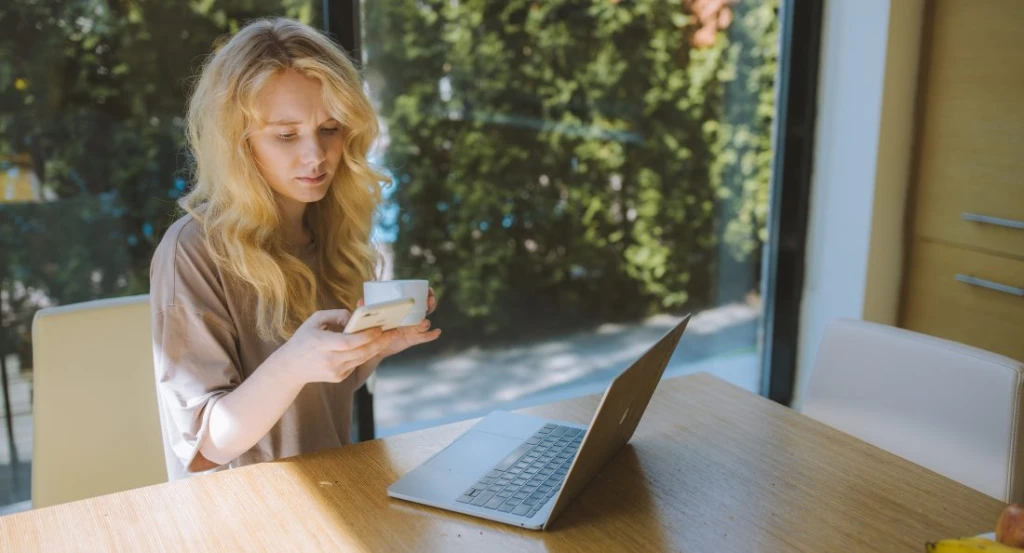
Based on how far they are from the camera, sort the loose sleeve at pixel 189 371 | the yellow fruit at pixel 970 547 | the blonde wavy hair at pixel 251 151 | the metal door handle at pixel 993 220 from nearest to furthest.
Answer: the yellow fruit at pixel 970 547 → the loose sleeve at pixel 189 371 → the blonde wavy hair at pixel 251 151 → the metal door handle at pixel 993 220

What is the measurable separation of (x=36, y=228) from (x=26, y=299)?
6.8 inches

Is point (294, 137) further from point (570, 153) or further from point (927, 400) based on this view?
point (570, 153)

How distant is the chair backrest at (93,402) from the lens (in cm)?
150

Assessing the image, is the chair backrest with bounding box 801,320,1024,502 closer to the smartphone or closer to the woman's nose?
the smartphone

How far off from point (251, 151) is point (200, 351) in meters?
0.35

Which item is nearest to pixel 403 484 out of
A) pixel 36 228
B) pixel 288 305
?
pixel 288 305

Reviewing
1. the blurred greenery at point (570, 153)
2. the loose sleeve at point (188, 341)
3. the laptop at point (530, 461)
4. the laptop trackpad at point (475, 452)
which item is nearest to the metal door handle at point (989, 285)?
the blurred greenery at point (570, 153)

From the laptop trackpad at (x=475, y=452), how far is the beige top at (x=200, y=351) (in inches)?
13.0

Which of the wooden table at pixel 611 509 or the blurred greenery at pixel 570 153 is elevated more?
the blurred greenery at pixel 570 153

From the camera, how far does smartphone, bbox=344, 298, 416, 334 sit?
1096 mm

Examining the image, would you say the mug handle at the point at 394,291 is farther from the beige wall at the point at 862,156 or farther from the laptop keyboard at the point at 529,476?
the beige wall at the point at 862,156

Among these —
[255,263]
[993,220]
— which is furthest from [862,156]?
[255,263]

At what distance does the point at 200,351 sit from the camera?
136 cm

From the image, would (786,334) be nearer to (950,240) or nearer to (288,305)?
(950,240)
